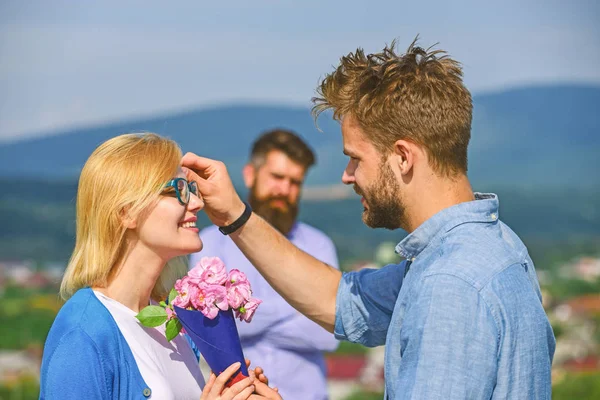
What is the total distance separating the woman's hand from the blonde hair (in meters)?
0.48

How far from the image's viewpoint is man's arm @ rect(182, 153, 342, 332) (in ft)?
8.98

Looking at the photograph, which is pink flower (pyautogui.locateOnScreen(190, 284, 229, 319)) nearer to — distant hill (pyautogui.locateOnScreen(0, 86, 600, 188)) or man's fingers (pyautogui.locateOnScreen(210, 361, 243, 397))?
man's fingers (pyautogui.locateOnScreen(210, 361, 243, 397))

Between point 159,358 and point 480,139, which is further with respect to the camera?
point 480,139

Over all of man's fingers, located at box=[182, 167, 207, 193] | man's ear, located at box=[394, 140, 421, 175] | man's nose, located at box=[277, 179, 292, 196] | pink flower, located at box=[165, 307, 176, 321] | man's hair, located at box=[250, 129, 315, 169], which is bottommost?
pink flower, located at box=[165, 307, 176, 321]

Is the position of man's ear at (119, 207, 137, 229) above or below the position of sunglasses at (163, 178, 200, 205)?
below

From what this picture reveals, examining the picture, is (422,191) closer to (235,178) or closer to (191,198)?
(191,198)

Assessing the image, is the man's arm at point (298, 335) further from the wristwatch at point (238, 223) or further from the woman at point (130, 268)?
the woman at point (130, 268)

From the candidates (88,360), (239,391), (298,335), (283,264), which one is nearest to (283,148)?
(298,335)

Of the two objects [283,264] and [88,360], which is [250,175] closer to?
[283,264]

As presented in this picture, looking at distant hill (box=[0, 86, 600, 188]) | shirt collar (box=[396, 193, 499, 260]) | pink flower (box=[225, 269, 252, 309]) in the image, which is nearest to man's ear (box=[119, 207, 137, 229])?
pink flower (box=[225, 269, 252, 309])

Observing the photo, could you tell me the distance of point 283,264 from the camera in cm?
280

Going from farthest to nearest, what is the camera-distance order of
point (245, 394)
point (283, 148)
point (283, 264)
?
1. point (283, 148)
2. point (283, 264)
3. point (245, 394)

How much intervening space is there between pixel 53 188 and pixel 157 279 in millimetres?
4285

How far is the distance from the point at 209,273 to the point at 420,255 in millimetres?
632
